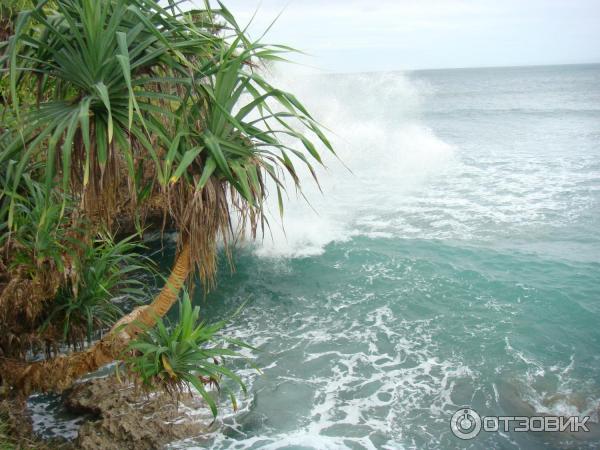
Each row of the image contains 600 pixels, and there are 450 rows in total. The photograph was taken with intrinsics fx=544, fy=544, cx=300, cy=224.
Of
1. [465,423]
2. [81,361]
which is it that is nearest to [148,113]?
[81,361]

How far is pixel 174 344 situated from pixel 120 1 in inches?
101

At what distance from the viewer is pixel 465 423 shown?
581cm

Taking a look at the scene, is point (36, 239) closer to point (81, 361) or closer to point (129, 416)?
point (81, 361)

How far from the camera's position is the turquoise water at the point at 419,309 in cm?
593

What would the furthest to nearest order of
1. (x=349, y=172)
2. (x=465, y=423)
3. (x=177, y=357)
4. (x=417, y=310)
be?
(x=349, y=172)
(x=417, y=310)
(x=465, y=423)
(x=177, y=357)

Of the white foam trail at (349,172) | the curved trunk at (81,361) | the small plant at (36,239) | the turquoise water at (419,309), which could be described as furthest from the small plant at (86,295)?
the white foam trail at (349,172)

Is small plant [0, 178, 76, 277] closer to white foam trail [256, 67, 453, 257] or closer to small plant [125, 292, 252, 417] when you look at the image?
small plant [125, 292, 252, 417]

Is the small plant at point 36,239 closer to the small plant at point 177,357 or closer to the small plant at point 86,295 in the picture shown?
the small plant at point 86,295

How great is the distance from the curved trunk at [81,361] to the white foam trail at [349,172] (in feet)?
6.70

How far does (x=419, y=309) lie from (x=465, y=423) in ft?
9.18

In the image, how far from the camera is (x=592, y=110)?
36.1 m

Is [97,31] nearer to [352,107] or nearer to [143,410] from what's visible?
[143,410]

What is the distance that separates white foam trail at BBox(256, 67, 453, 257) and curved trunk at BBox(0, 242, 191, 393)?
6.70 ft

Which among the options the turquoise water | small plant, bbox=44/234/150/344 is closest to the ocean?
the turquoise water
